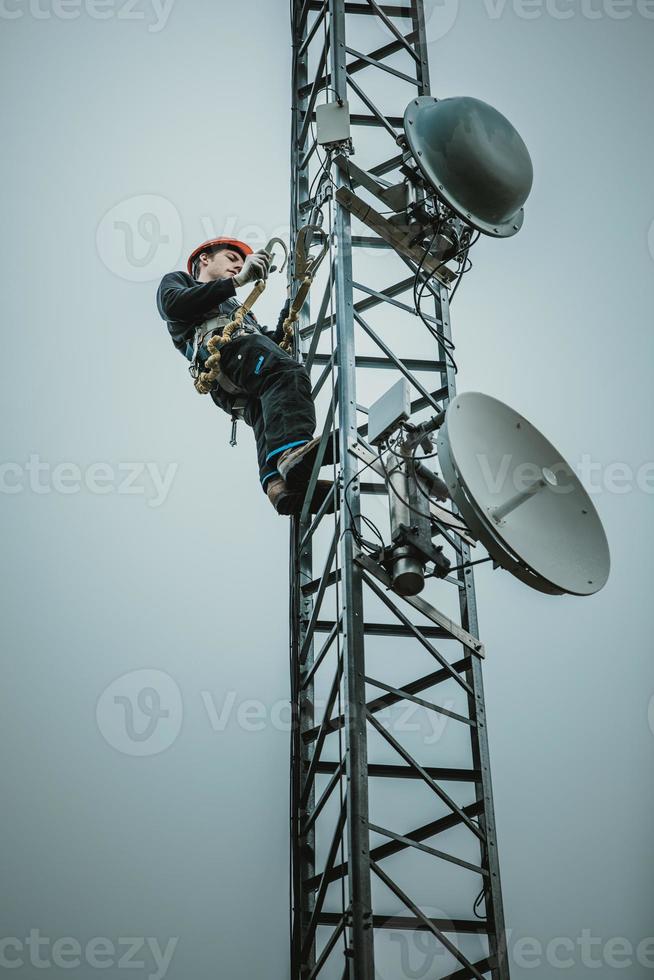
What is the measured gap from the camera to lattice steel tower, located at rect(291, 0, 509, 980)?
5.41m

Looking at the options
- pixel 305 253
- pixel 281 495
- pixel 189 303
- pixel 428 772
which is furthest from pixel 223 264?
pixel 428 772

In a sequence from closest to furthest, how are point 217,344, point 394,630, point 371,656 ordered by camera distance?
point 394,630
point 217,344
point 371,656

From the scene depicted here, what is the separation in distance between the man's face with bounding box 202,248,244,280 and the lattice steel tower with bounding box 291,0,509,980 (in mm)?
622

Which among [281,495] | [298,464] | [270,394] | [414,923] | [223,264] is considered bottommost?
[414,923]

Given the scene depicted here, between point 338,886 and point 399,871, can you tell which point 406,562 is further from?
point 399,871

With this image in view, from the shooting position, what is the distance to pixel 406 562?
5324mm

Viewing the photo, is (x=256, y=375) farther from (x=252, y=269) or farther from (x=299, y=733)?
(x=299, y=733)

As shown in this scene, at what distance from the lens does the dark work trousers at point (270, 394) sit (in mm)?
6211

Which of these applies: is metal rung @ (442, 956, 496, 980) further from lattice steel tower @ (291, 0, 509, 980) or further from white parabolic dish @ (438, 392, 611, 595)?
white parabolic dish @ (438, 392, 611, 595)

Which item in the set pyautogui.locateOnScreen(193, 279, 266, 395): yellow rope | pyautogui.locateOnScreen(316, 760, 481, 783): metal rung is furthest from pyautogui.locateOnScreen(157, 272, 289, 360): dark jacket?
pyautogui.locateOnScreen(316, 760, 481, 783): metal rung

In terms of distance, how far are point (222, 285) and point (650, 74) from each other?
7957 millimetres

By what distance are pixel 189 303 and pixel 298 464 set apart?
1.37 metres

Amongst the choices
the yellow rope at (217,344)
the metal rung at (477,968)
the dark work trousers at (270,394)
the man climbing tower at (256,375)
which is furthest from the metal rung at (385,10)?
the metal rung at (477,968)

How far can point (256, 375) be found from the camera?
646cm
